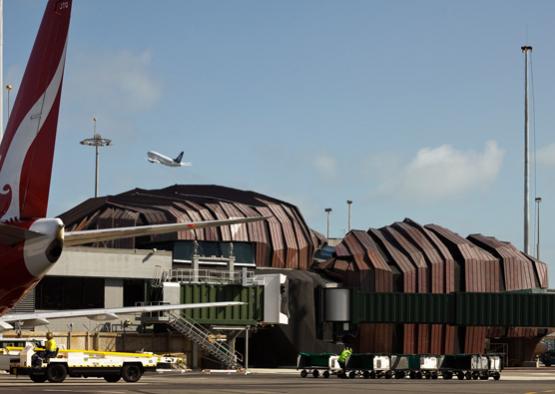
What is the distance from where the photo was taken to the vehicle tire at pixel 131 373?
58.6 meters

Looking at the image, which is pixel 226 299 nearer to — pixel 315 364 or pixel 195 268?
pixel 195 268

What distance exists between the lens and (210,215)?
393 feet

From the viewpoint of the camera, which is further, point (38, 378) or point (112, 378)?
point (112, 378)

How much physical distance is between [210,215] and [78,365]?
63.2m

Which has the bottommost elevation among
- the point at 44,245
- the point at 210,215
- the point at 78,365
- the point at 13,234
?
the point at 78,365

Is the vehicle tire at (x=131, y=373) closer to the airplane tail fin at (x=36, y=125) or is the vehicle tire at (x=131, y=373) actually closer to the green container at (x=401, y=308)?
the airplane tail fin at (x=36, y=125)

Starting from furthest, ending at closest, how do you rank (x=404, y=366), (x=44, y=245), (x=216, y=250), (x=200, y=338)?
(x=216, y=250) < (x=200, y=338) < (x=404, y=366) < (x=44, y=245)

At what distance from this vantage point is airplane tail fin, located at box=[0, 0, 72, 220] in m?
31.9

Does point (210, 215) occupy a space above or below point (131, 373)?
above

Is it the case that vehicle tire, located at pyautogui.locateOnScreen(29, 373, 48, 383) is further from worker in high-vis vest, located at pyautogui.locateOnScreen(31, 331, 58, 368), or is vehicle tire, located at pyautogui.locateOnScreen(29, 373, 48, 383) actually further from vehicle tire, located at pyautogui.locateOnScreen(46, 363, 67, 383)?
worker in high-vis vest, located at pyautogui.locateOnScreen(31, 331, 58, 368)

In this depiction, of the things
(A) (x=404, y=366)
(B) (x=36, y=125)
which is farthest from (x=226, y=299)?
(B) (x=36, y=125)

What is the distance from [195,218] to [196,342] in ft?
81.5

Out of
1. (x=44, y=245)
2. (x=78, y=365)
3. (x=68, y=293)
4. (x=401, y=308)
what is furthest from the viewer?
(x=401, y=308)

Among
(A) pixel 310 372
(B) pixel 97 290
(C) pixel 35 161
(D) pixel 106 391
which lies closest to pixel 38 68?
(C) pixel 35 161
